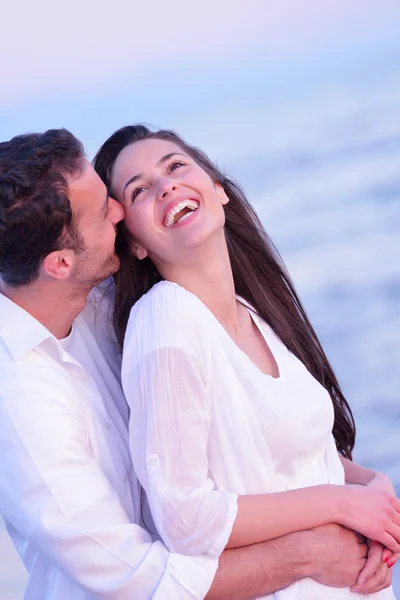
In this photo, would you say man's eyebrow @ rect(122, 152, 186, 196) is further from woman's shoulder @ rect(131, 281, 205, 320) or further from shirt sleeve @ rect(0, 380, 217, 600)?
shirt sleeve @ rect(0, 380, 217, 600)

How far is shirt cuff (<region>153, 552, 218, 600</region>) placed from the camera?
2096 millimetres

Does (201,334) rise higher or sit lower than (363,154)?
higher

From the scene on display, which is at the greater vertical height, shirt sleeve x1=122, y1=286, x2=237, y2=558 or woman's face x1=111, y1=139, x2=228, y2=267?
woman's face x1=111, y1=139, x2=228, y2=267

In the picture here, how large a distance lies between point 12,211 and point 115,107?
3.76 meters

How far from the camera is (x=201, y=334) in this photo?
2238 mm

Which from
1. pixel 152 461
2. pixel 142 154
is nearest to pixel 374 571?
pixel 152 461

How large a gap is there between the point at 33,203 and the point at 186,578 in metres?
0.82

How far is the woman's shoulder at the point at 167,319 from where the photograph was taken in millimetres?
2186

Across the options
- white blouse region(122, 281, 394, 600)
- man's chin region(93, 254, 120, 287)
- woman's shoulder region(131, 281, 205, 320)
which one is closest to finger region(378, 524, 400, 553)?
white blouse region(122, 281, 394, 600)

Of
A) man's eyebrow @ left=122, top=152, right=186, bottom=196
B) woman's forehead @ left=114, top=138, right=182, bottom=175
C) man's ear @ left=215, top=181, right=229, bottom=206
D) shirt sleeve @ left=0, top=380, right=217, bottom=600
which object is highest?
woman's forehead @ left=114, top=138, right=182, bottom=175

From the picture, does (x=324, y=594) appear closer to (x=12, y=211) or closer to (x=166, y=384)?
(x=166, y=384)

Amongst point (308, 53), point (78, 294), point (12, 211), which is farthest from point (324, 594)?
point (308, 53)

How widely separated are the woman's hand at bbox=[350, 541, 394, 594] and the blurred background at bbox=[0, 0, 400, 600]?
226 cm

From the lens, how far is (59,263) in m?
2.38
